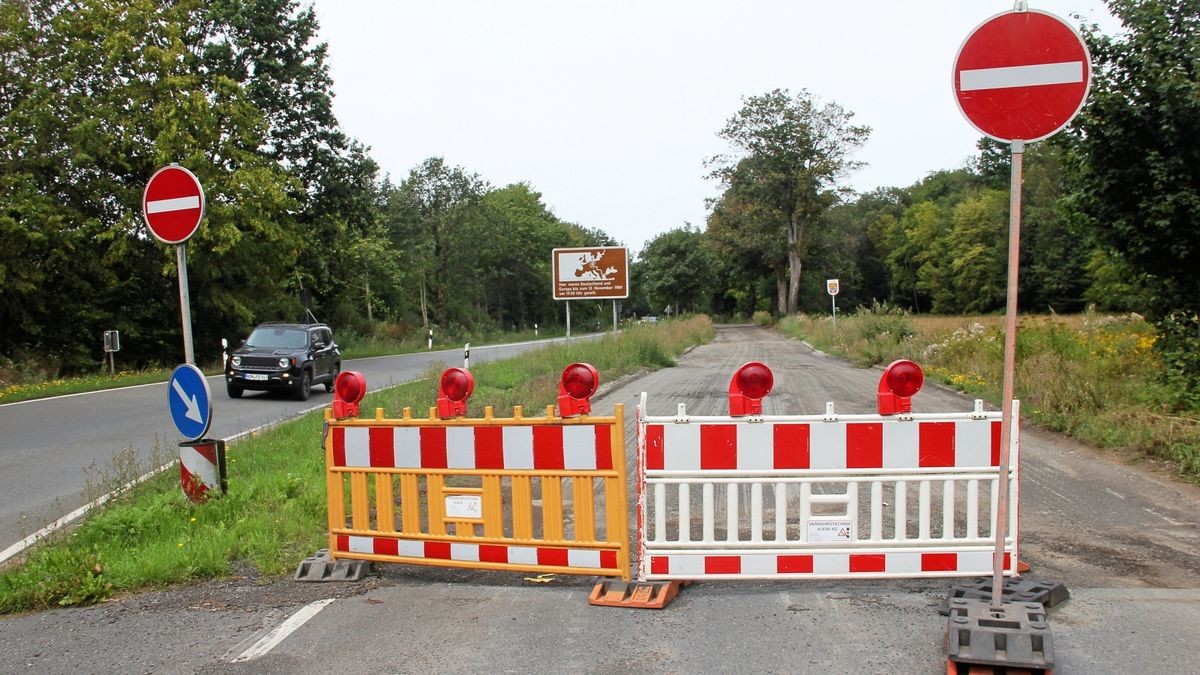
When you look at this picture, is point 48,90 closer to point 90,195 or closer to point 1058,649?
point 90,195

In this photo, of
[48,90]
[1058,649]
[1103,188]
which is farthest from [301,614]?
[48,90]

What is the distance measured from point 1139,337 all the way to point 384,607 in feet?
40.8

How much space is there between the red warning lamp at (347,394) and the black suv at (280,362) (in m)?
12.9

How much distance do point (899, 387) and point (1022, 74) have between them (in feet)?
5.58

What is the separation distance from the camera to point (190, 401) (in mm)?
6477

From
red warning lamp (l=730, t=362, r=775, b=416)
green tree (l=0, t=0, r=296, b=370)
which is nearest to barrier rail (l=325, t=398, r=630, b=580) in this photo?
red warning lamp (l=730, t=362, r=775, b=416)

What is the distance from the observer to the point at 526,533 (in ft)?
16.1

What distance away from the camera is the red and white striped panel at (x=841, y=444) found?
14.9ft

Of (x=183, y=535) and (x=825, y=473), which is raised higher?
(x=825, y=473)

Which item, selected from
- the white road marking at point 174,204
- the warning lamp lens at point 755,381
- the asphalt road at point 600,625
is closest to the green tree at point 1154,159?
the asphalt road at point 600,625

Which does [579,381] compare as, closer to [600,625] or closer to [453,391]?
[453,391]

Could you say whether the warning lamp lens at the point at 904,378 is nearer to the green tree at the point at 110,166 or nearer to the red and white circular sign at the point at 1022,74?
the red and white circular sign at the point at 1022,74

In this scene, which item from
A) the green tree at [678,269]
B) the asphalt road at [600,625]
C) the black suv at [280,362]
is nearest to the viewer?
the asphalt road at [600,625]

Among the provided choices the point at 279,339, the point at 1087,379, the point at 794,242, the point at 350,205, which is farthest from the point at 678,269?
the point at 1087,379
